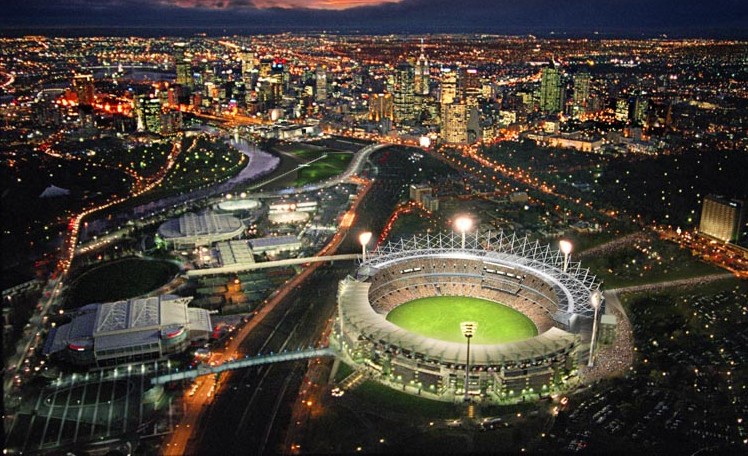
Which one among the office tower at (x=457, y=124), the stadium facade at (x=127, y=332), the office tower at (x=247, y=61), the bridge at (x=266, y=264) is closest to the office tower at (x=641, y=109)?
the office tower at (x=457, y=124)

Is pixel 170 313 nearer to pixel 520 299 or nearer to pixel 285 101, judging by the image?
pixel 520 299

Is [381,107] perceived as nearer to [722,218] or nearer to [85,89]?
[85,89]

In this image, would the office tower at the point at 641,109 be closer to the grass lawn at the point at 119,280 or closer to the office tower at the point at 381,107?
the office tower at the point at 381,107

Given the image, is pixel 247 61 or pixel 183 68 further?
pixel 247 61

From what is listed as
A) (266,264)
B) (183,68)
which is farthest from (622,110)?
(183,68)

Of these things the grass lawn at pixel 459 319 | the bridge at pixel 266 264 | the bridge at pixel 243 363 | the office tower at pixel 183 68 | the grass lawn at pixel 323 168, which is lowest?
the grass lawn at pixel 459 319

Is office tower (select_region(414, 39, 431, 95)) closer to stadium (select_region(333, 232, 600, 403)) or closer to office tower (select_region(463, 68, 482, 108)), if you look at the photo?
office tower (select_region(463, 68, 482, 108))

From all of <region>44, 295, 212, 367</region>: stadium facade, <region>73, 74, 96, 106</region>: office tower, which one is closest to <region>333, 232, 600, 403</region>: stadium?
<region>44, 295, 212, 367</region>: stadium facade
